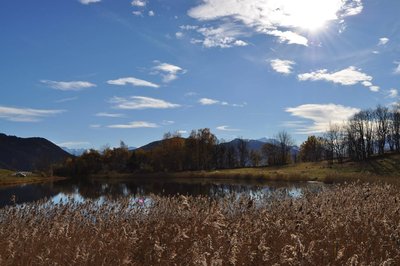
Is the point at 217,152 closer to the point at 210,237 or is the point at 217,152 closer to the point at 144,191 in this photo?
the point at 144,191

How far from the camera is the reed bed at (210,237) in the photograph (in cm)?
633

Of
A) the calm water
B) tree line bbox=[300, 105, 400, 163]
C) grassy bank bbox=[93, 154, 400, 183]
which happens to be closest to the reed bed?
the calm water

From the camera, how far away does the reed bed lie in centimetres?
633

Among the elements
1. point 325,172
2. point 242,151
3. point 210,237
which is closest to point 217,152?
point 242,151

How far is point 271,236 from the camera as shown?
8.86m

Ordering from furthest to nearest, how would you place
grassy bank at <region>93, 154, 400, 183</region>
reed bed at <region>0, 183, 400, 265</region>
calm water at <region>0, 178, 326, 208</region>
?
grassy bank at <region>93, 154, 400, 183</region> → calm water at <region>0, 178, 326, 208</region> → reed bed at <region>0, 183, 400, 265</region>

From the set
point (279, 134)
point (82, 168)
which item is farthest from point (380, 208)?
point (279, 134)

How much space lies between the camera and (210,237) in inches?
236

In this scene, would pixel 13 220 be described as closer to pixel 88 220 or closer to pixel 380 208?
pixel 88 220

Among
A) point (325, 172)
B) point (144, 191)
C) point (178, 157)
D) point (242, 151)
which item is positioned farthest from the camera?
point (242, 151)

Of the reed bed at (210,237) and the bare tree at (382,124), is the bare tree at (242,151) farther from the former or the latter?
the reed bed at (210,237)

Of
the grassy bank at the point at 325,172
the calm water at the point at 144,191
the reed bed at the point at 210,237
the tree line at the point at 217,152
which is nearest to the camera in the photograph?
the reed bed at the point at 210,237

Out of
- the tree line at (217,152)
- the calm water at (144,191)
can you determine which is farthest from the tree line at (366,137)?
the calm water at (144,191)

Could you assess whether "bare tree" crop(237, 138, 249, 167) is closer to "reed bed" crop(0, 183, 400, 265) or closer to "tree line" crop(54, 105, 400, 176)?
"tree line" crop(54, 105, 400, 176)
